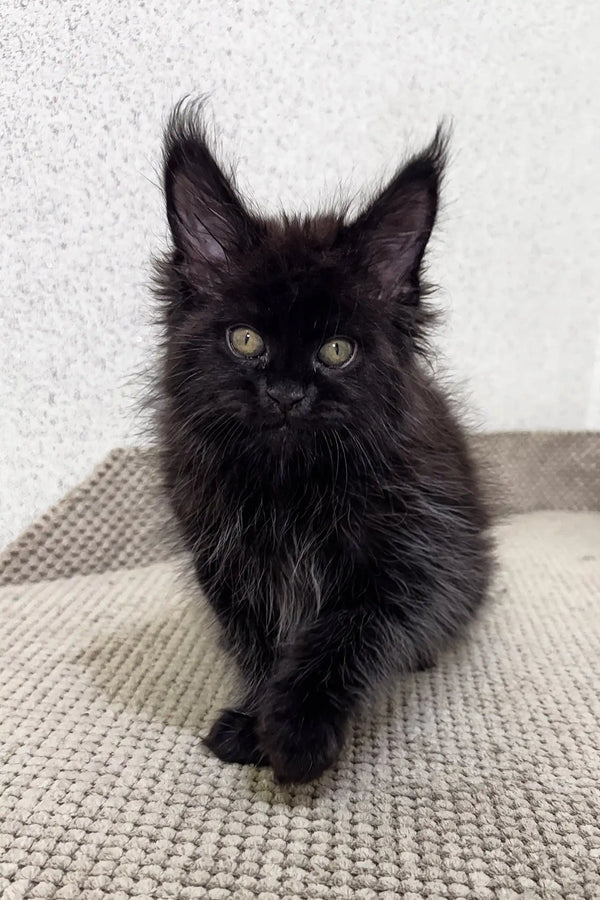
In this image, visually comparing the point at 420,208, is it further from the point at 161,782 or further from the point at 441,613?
the point at 161,782

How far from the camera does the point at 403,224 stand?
2.95ft

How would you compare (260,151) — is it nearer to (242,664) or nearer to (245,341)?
(245,341)

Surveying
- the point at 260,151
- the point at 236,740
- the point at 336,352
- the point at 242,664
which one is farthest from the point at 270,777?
the point at 260,151

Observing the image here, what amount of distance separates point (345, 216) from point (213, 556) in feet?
1.65

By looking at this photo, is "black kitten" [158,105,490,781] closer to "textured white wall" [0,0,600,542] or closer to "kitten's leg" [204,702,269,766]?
"kitten's leg" [204,702,269,766]

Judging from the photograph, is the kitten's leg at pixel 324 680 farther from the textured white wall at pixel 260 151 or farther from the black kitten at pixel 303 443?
the textured white wall at pixel 260 151

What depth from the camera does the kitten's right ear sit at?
0.88 m

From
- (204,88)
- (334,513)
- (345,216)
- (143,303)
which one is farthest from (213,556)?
(204,88)

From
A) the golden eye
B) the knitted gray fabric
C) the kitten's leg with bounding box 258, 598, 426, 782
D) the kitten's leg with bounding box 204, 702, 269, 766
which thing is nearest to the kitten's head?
the golden eye

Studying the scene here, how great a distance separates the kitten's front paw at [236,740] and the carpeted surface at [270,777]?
0.02m

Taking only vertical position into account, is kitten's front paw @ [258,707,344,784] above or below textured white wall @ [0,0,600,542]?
below

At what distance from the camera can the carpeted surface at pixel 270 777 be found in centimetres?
70

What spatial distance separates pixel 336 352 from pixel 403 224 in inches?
7.9

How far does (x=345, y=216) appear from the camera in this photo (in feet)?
3.28
